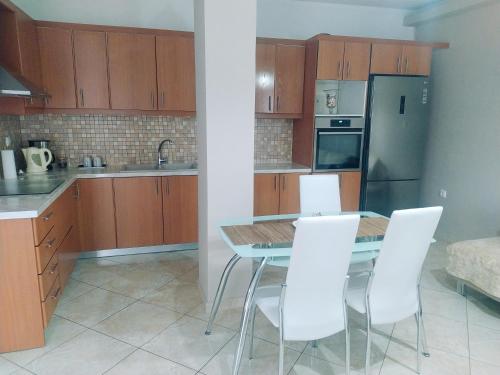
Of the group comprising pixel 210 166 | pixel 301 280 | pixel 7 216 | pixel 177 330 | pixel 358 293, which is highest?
pixel 210 166

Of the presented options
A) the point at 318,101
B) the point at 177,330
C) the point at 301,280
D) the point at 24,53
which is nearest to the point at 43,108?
the point at 24,53

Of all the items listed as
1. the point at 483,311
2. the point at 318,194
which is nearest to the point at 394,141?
the point at 318,194

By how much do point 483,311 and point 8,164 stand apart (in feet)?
12.7

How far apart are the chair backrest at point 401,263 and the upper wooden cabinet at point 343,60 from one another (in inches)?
89.2

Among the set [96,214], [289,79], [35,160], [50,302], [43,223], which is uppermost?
[289,79]

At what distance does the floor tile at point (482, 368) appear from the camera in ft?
6.51

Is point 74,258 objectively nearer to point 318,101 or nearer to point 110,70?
point 110,70

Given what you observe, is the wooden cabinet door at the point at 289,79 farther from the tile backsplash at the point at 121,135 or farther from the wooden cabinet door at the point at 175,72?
the wooden cabinet door at the point at 175,72

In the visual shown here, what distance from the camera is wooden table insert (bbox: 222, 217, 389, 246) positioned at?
6.00ft

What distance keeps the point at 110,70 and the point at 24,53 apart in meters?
0.71

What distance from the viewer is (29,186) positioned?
8.59 feet

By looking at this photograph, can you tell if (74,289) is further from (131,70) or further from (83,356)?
(131,70)

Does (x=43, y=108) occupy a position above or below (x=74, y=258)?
above

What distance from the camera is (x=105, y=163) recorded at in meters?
3.79
